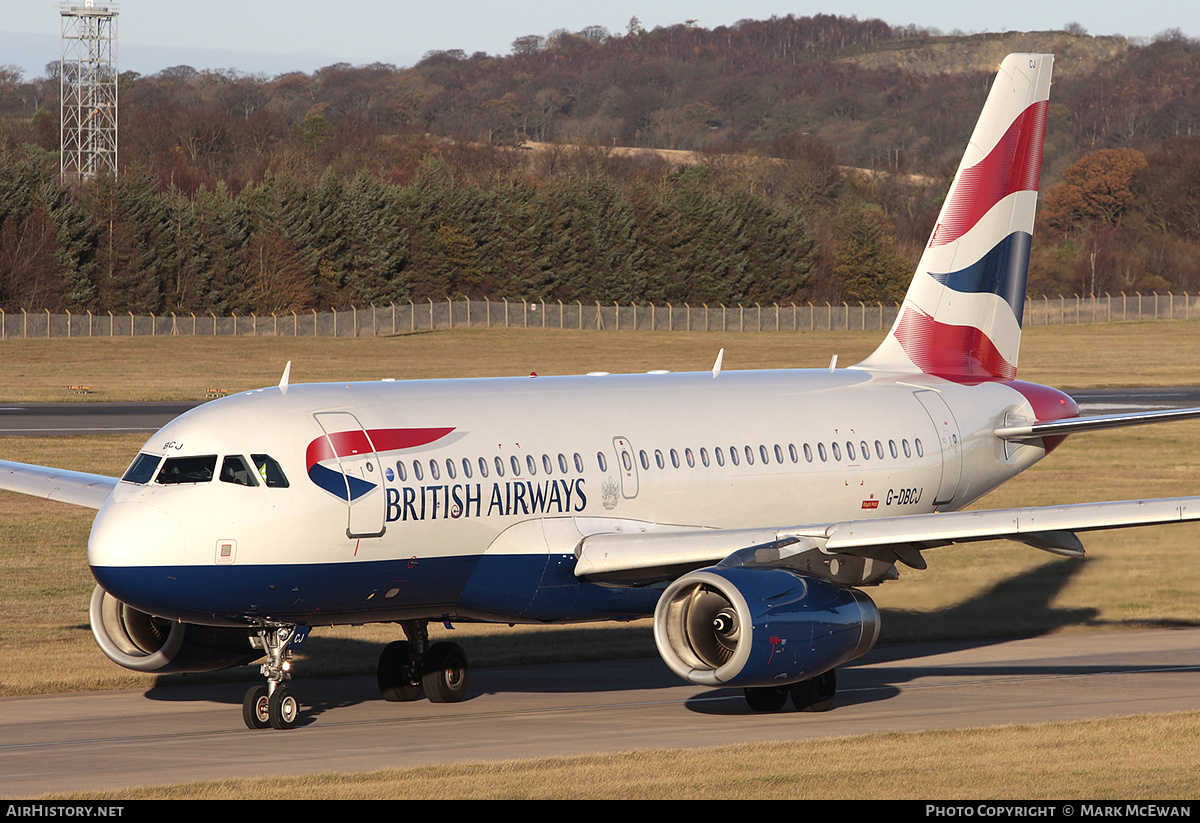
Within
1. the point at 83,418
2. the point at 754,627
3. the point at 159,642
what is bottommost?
the point at 83,418

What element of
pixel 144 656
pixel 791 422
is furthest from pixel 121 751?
pixel 791 422

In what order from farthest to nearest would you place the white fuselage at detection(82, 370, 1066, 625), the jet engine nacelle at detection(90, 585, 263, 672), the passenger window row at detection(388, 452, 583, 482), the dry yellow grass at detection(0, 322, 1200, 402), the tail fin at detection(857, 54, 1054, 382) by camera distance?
the dry yellow grass at detection(0, 322, 1200, 402) < the tail fin at detection(857, 54, 1054, 382) < the jet engine nacelle at detection(90, 585, 263, 672) < the passenger window row at detection(388, 452, 583, 482) < the white fuselage at detection(82, 370, 1066, 625)

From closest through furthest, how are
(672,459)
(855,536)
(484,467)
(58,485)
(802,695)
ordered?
(855,536)
(484,467)
(802,695)
(672,459)
(58,485)

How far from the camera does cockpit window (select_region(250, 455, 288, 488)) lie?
20203 millimetres

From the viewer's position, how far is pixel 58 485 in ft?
82.9

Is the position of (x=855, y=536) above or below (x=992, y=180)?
below

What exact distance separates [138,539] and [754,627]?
296 inches

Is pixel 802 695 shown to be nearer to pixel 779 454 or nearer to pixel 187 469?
pixel 779 454

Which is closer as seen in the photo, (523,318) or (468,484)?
(468,484)

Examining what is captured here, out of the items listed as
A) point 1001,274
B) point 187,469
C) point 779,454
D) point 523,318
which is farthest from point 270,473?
point 523,318

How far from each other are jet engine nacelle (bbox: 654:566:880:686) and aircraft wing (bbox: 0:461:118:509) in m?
9.30

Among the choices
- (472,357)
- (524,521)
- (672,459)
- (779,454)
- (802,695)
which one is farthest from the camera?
(472,357)

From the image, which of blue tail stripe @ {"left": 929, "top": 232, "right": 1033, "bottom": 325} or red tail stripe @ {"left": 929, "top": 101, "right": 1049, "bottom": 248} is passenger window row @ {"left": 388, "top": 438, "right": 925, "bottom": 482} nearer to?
blue tail stripe @ {"left": 929, "top": 232, "right": 1033, "bottom": 325}

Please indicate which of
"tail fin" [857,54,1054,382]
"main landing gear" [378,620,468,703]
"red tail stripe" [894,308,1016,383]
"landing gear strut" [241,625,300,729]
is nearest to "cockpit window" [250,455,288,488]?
"landing gear strut" [241,625,300,729]
